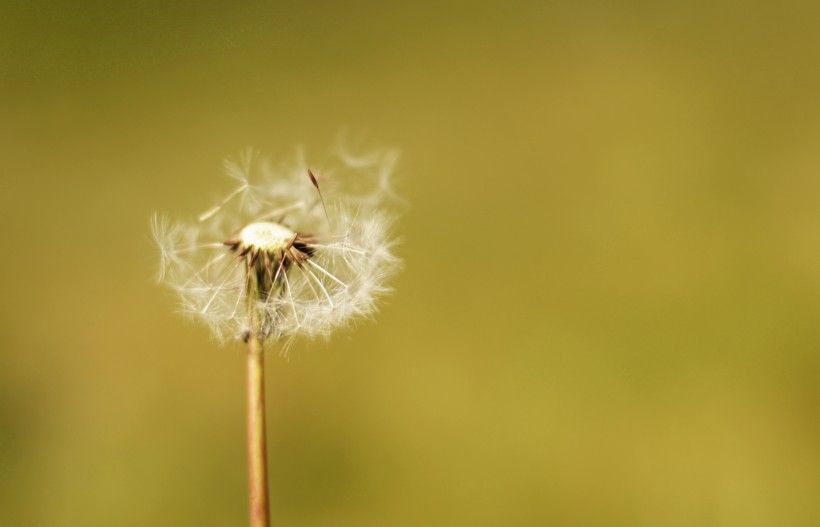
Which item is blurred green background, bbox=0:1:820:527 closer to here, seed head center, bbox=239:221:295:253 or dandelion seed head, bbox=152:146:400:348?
dandelion seed head, bbox=152:146:400:348

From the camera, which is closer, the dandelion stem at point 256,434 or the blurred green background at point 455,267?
the dandelion stem at point 256,434

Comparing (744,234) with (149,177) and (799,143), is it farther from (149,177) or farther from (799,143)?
(149,177)

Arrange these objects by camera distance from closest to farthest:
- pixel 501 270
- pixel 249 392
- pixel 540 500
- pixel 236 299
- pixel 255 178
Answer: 1. pixel 249 392
2. pixel 236 299
3. pixel 255 178
4. pixel 540 500
5. pixel 501 270

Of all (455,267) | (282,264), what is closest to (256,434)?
(282,264)

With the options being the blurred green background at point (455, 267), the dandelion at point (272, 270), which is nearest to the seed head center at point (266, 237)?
the dandelion at point (272, 270)

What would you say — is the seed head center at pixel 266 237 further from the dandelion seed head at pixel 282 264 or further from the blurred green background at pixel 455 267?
the blurred green background at pixel 455 267

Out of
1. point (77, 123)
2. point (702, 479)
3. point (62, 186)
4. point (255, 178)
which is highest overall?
point (77, 123)

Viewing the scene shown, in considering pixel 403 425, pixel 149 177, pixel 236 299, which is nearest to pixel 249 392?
pixel 236 299
